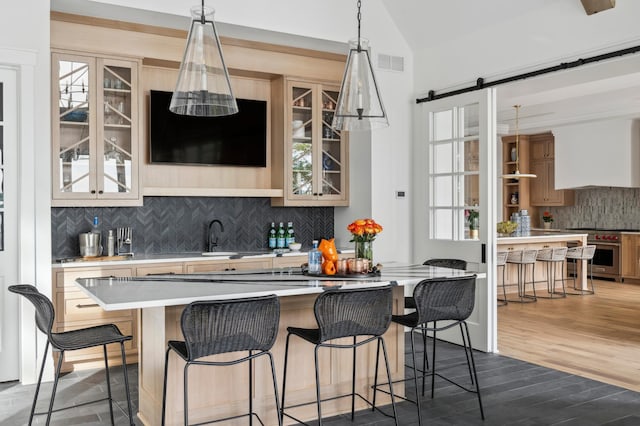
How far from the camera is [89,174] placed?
512 centimetres

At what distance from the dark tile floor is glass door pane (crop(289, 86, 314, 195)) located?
7.45 ft

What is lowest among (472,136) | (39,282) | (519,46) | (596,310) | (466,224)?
(596,310)

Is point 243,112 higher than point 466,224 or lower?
higher

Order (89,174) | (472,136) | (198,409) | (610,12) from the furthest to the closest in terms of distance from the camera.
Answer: (472,136) < (89,174) < (610,12) < (198,409)

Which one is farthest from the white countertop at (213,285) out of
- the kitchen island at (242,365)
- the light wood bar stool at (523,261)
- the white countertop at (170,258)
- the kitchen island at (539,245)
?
the kitchen island at (539,245)

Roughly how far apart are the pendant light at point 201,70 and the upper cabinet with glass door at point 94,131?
219 centimetres

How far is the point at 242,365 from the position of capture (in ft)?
11.8

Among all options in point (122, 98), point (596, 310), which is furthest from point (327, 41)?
point (596, 310)

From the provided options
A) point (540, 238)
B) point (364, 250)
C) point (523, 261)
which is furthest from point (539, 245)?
point (364, 250)

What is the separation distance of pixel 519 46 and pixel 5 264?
443cm

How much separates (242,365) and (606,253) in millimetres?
9053

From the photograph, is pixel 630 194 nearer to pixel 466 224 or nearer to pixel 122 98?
pixel 466 224

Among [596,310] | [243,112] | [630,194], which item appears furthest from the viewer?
[630,194]

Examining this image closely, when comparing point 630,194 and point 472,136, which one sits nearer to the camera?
point 472,136
